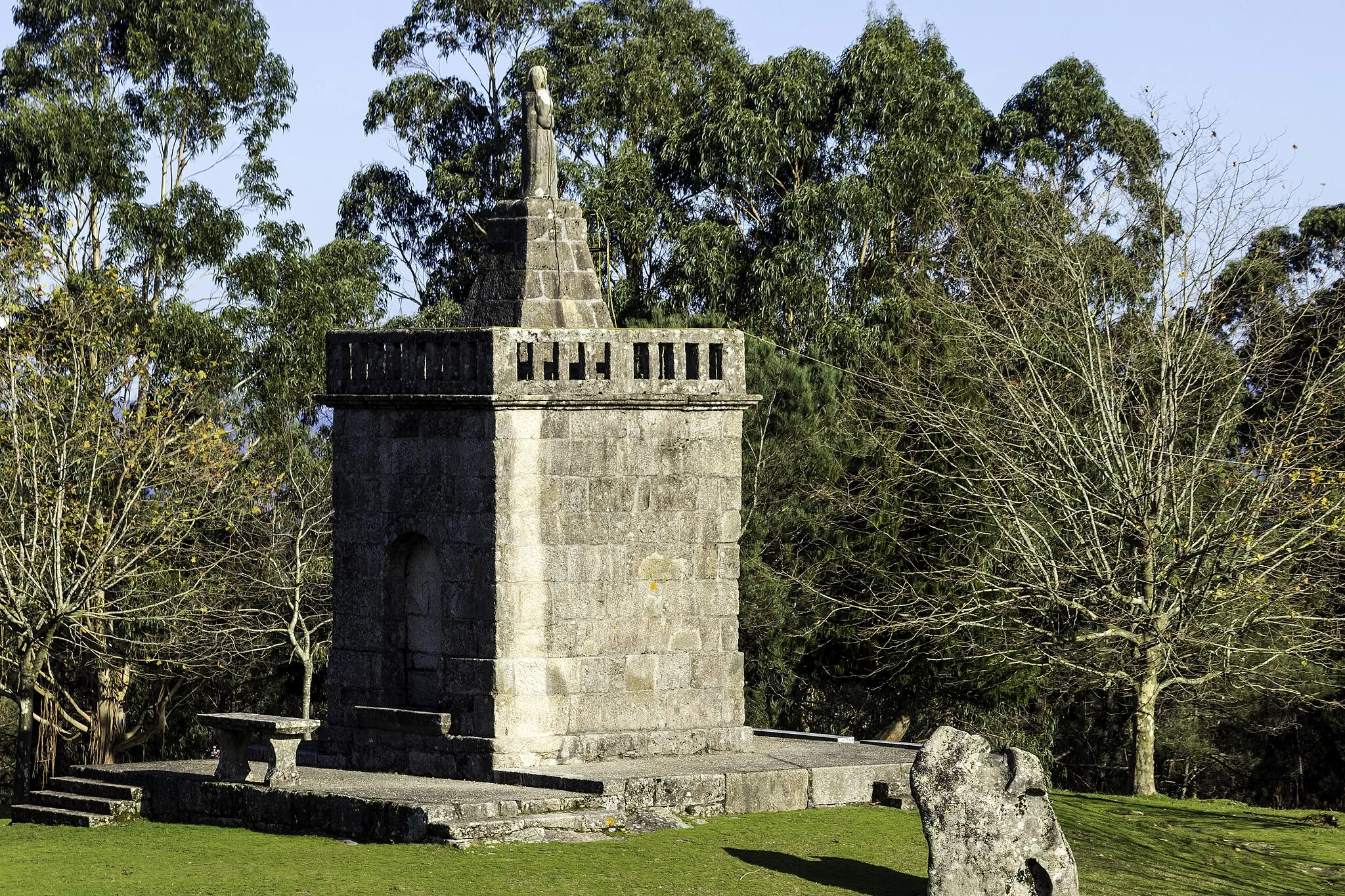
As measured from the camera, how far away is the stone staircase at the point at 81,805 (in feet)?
59.3

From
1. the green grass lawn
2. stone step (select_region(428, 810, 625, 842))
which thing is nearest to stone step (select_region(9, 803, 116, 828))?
the green grass lawn

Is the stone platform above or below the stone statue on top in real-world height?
below

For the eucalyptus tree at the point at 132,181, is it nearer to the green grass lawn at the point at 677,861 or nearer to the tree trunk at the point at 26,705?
Result: the tree trunk at the point at 26,705

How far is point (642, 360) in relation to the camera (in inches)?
734

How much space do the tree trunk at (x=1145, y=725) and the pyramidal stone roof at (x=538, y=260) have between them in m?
8.33

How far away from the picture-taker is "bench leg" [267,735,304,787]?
17.3 meters

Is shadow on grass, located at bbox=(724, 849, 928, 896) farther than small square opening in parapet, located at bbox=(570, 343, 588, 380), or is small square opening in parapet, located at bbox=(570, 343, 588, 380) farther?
small square opening in parapet, located at bbox=(570, 343, 588, 380)

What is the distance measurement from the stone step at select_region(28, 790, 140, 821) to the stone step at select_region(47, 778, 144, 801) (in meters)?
0.05

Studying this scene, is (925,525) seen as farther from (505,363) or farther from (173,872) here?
(173,872)

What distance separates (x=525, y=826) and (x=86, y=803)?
4.99 meters

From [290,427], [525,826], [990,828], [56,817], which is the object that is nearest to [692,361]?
[525,826]

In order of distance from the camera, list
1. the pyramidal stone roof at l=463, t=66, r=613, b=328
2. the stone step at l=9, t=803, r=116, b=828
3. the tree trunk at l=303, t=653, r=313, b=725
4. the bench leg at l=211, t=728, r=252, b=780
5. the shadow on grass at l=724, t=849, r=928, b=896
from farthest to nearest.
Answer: the tree trunk at l=303, t=653, r=313, b=725
the pyramidal stone roof at l=463, t=66, r=613, b=328
the stone step at l=9, t=803, r=116, b=828
the bench leg at l=211, t=728, r=252, b=780
the shadow on grass at l=724, t=849, r=928, b=896

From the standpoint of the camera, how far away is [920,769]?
47.5 ft

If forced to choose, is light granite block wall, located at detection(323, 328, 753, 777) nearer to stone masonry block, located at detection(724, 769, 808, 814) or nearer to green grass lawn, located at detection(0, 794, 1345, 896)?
Answer: stone masonry block, located at detection(724, 769, 808, 814)
